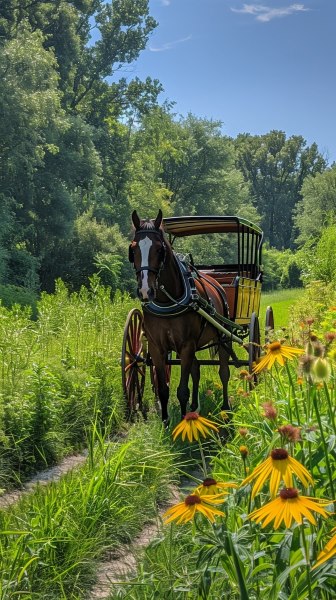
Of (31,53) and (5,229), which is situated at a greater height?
(31,53)

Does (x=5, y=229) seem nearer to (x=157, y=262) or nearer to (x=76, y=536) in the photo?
(x=157, y=262)

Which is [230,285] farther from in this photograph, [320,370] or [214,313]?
[320,370]

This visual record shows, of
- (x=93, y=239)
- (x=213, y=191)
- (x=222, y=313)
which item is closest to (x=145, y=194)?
(x=213, y=191)

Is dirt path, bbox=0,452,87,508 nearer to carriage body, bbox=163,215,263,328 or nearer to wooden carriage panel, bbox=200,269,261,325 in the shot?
wooden carriage panel, bbox=200,269,261,325

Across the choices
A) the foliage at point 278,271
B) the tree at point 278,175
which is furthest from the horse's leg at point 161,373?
the tree at point 278,175

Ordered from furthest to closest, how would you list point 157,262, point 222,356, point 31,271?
1. point 31,271
2. point 222,356
3. point 157,262

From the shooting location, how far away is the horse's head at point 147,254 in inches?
212

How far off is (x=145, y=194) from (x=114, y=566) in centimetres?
3543

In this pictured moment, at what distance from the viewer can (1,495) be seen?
469 centimetres

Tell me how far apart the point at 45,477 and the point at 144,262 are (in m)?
1.92

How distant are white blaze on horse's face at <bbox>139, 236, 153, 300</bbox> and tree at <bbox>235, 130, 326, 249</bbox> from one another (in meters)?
69.2

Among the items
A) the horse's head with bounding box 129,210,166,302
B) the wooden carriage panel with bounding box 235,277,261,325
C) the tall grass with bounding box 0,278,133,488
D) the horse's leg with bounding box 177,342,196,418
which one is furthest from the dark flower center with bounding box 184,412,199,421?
the wooden carriage panel with bounding box 235,277,261,325

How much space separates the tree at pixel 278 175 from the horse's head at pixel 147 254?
69033 mm

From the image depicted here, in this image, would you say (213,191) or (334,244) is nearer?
(334,244)
